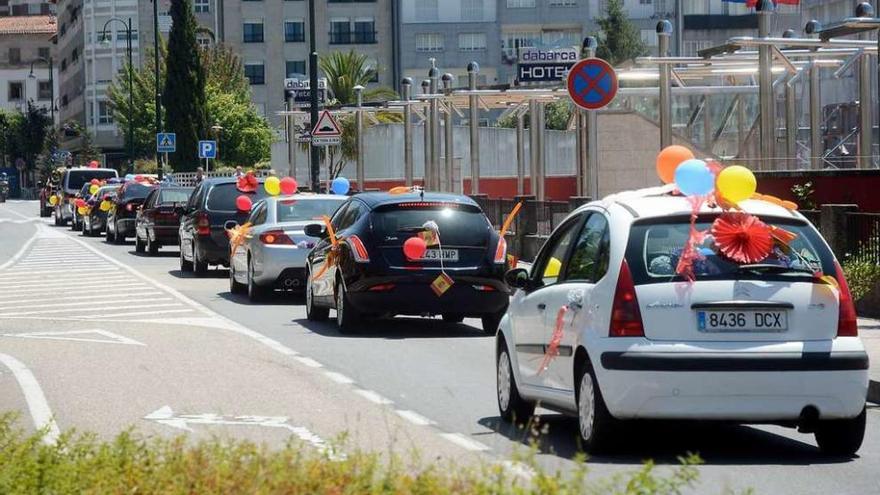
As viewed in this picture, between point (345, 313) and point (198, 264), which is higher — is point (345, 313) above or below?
above

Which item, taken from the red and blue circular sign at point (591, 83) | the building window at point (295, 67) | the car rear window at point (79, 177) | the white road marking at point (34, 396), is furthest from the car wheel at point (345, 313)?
the building window at point (295, 67)

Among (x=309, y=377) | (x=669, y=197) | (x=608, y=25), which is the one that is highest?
(x=608, y=25)

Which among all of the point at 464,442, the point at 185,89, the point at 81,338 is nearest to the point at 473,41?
the point at 185,89

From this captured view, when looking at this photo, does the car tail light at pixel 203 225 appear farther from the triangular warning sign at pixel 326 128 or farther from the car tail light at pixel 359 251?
the car tail light at pixel 359 251

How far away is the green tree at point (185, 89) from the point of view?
9225 cm

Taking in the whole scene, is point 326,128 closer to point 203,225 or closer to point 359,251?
point 203,225

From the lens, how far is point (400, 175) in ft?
Result: 202

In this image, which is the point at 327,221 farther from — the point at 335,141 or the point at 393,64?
the point at 393,64

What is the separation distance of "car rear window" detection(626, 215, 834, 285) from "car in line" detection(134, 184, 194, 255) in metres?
30.9

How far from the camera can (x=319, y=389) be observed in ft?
47.2

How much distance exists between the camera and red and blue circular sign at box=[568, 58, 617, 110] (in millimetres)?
24719

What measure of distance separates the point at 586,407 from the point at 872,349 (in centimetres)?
660

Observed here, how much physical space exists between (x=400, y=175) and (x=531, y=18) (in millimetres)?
43889

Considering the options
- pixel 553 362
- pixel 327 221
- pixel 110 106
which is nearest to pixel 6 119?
pixel 110 106
